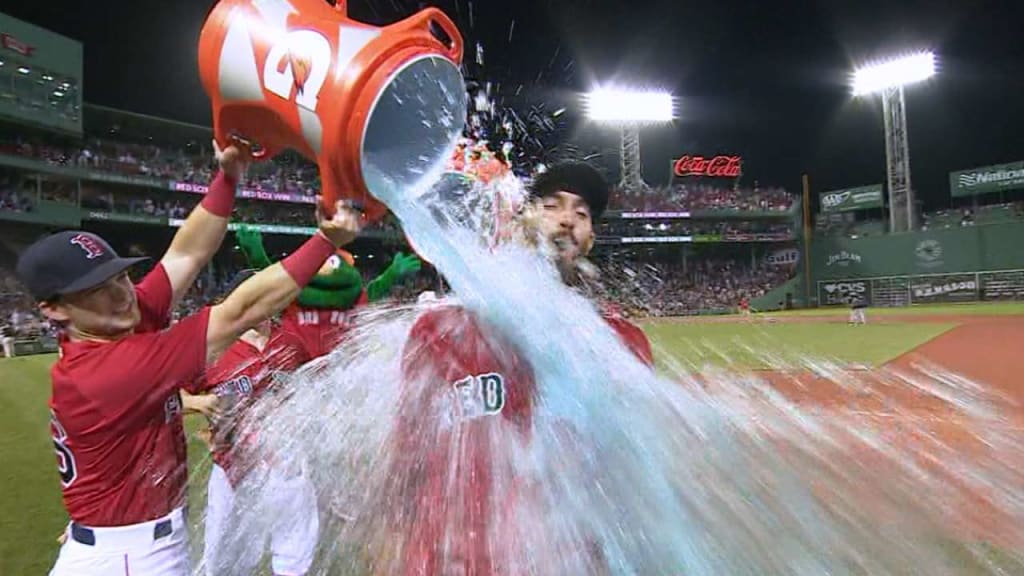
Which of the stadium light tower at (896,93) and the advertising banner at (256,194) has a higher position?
the stadium light tower at (896,93)

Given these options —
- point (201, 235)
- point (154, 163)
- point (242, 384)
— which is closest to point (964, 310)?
point (242, 384)

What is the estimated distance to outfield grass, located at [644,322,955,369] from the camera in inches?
560

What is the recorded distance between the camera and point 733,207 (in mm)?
48469

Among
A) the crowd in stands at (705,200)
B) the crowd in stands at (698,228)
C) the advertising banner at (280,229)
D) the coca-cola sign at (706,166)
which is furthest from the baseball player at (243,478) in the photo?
the coca-cola sign at (706,166)

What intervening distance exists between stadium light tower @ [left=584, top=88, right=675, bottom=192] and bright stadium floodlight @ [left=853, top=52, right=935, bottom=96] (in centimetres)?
1167

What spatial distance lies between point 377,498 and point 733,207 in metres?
48.9

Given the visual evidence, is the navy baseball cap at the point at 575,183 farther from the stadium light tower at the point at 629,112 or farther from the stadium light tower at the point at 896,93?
the stadium light tower at the point at 629,112

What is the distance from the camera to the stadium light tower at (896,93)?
3808 centimetres

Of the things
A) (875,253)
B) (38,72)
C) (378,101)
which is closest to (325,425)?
(378,101)

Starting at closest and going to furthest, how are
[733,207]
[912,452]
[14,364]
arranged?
[912,452] → [14,364] → [733,207]

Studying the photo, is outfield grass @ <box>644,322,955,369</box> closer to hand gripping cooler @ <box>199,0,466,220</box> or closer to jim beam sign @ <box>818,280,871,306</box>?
hand gripping cooler @ <box>199,0,466,220</box>

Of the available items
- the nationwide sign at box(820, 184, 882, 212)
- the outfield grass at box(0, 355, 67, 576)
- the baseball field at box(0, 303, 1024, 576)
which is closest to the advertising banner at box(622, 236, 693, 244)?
the nationwide sign at box(820, 184, 882, 212)

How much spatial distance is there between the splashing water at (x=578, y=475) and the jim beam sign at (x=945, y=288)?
37152 mm

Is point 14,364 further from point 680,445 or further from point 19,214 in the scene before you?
→ point 680,445
